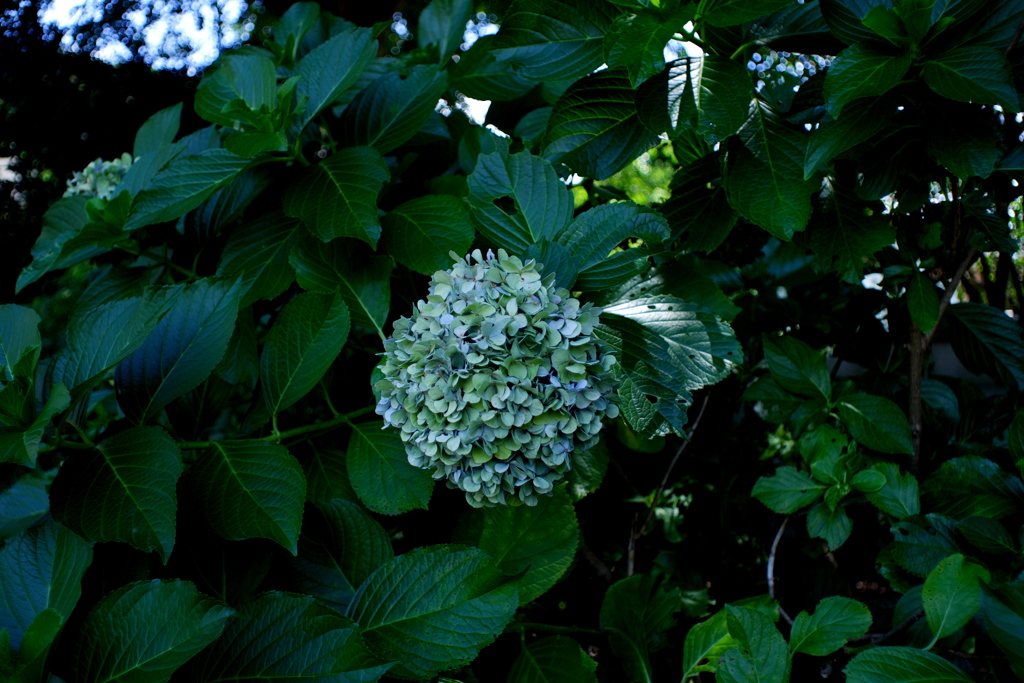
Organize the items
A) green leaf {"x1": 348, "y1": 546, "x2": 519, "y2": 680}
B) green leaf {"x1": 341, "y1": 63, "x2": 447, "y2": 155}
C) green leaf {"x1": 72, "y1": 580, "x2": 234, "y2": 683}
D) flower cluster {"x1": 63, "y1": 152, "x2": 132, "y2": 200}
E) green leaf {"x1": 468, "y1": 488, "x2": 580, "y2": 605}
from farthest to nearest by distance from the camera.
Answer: flower cluster {"x1": 63, "y1": 152, "x2": 132, "y2": 200} → green leaf {"x1": 341, "y1": 63, "x2": 447, "y2": 155} → green leaf {"x1": 468, "y1": 488, "x2": 580, "y2": 605} → green leaf {"x1": 348, "y1": 546, "x2": 519, "y2": 680} → green leaf {"x1": 72, "y1": 580, "x2": 234, "y2": 683}

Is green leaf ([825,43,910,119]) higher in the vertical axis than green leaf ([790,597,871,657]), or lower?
higher

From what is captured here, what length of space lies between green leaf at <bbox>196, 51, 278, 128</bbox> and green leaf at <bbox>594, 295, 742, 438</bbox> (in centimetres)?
84

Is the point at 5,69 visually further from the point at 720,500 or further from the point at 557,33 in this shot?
the point at 720,500

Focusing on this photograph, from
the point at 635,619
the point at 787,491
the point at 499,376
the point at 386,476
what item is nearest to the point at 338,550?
the point at 386,476

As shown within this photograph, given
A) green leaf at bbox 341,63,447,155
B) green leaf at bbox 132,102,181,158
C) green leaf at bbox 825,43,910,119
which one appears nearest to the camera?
green leaf at bbox 825,43,910,119

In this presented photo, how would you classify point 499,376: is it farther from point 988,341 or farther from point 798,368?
point 988,341

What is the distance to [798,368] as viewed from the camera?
1454mm

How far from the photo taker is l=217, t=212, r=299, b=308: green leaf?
51.3 inches

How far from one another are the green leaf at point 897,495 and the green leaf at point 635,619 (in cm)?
44

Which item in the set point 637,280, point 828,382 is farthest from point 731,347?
point 828,382

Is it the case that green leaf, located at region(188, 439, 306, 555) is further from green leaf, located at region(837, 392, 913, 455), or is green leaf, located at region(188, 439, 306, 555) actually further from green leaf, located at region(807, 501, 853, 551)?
green leaf, located at region(837, 392, 913, 455)

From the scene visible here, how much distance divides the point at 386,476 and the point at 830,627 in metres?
0.77

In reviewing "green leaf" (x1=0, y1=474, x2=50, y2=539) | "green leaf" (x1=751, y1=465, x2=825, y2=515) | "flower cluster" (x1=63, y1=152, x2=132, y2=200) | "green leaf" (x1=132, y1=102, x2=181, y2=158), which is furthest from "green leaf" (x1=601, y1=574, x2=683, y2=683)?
"flower cluster" (x1=63, y1=152, x2=132, y2=200)

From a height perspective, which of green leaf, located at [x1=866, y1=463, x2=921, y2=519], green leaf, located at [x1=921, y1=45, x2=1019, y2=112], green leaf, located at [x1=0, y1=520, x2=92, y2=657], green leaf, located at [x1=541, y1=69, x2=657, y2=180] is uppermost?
green leaf, located at [x1=921, y1=45, x2=1019, y2=112]
